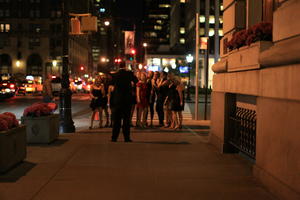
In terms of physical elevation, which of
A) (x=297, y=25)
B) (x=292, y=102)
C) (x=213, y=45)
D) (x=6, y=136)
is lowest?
(x=6, y=136)

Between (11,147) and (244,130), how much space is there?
4.46 meters

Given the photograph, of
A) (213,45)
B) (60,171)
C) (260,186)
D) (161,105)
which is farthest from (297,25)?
(213,45)

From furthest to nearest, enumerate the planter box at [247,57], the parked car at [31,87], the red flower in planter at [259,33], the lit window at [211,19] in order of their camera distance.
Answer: the lit window at [211,19] → the parked car at [31,87] → the red flower in planter at [259,33] → the planter box at [247,57]

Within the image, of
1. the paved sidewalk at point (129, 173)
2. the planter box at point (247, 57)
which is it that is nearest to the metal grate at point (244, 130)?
the paved sidewalk at point (129, 173)

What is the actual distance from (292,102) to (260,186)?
5.94 feet

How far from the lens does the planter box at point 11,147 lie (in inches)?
294

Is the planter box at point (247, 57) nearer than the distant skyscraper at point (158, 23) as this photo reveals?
Yes

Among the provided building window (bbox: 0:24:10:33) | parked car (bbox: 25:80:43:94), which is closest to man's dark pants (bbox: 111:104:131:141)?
parked car (bbox: 25:80:43:94)

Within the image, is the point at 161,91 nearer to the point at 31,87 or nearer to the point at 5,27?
the point at 31,87

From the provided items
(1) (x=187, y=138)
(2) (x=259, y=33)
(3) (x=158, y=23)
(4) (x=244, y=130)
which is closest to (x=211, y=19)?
(1) (x=187, y=138)

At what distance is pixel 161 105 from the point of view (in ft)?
54.7

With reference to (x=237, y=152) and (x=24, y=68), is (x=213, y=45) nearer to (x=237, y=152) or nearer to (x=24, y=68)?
(x=24, y=68)

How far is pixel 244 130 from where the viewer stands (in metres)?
8.94

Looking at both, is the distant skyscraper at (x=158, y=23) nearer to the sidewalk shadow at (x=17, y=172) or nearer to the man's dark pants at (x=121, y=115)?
the man's dark pants at (x=121, y=115)
